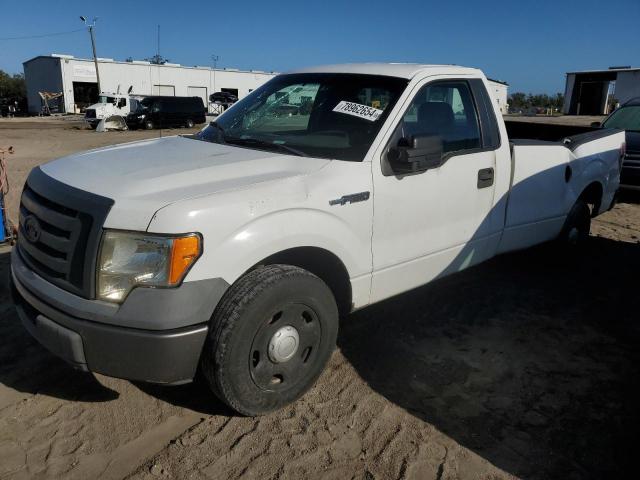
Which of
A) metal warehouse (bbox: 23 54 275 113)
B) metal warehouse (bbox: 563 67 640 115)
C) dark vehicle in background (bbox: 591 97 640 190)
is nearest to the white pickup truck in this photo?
dark vehicle in background (bbox: 591 97 640 190)

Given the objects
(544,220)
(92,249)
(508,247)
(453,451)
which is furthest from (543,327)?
(92,249)

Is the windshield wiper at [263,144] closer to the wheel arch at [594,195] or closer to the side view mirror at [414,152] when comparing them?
the side view mirror at [414,152]

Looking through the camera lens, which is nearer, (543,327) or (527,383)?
(527,383)

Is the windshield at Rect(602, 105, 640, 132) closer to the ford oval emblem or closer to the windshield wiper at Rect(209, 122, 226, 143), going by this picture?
the windshield wiper at Rect(209, 122, 226, 143)

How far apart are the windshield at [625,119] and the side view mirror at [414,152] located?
7825mm

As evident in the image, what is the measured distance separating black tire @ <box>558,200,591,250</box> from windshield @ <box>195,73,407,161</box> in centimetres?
255

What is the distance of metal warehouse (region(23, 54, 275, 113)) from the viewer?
5294cm

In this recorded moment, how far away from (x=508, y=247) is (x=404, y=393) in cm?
185

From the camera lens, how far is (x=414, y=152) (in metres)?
3.13

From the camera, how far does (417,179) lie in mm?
3373

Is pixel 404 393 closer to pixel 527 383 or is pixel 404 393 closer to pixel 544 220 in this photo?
pixel 527 383

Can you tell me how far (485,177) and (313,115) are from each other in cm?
132

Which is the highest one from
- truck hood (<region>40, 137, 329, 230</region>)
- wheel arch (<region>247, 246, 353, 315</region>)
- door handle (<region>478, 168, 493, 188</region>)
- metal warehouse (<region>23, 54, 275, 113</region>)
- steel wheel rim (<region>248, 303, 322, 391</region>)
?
metal warehouse (<region>23, 54, 275, 113</region>)

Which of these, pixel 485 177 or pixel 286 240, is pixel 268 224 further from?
pixel 485 177
